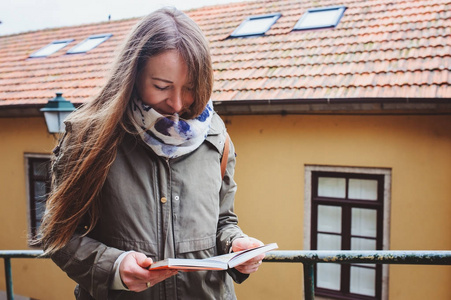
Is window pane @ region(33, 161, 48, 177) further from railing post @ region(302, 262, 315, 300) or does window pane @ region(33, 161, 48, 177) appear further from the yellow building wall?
railing post @ region(302, 262, 315, 300)

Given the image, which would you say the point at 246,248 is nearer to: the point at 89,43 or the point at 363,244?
the point at 363,244

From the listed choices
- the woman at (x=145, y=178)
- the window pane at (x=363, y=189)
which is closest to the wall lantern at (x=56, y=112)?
the woman at (x=145, y=178)

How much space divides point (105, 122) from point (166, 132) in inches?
7.9

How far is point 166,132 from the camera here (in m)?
1.31

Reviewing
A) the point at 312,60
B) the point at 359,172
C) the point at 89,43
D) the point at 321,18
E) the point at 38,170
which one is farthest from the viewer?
the point at 89,43

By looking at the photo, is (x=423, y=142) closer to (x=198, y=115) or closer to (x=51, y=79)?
(x=198, y=115)

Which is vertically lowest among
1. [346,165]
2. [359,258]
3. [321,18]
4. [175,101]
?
[346,165]

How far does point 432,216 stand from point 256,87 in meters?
2.99

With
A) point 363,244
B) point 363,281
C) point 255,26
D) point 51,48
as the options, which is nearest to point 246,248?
point 363,244

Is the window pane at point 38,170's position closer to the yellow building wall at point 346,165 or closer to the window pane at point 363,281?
the yellow building wall at point 346,165

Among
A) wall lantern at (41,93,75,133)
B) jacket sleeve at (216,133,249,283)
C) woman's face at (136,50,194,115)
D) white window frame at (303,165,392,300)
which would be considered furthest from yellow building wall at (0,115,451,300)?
woman's face at (136,50,194,115)

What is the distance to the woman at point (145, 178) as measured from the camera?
119cm

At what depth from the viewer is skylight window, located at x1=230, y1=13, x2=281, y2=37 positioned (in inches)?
297

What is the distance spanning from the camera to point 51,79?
26.1 ft
